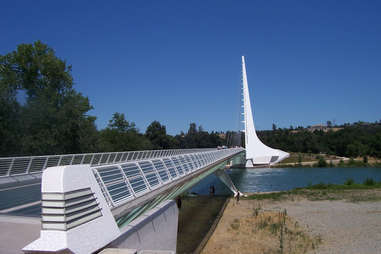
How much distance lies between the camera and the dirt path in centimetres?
1427

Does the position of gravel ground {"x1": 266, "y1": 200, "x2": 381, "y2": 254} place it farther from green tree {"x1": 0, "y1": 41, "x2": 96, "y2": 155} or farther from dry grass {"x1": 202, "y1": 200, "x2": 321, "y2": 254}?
green tree {"x1": 0, "y1": 41, "x2": 96, "y2": 155}

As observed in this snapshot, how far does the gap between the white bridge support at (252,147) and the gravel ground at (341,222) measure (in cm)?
2902

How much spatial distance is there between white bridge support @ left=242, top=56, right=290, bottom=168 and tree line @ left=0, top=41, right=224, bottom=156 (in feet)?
102

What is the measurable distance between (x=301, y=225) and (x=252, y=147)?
3791 centimetres

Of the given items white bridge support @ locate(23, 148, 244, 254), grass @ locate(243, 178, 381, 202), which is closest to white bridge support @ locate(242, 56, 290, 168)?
grass @ locate(243, 178, 381, 202)

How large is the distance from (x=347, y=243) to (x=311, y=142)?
8309 cm

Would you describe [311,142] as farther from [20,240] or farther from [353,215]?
[20,240]

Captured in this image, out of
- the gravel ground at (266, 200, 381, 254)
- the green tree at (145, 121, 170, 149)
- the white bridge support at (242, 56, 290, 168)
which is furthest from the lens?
the green tree at (145, 121, 170, 149)

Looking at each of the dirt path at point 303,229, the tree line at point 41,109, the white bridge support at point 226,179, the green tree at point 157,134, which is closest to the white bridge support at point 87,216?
the dirt path at point 303,229

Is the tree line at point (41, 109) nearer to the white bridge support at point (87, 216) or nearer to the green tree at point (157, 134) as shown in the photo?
the white bridge support at point (87, 216)

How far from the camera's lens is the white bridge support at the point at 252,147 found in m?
55.1

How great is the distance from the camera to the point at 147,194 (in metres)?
7.47

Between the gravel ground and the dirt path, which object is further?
the gravel ground

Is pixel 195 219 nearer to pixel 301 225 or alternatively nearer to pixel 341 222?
pixel 301 225
